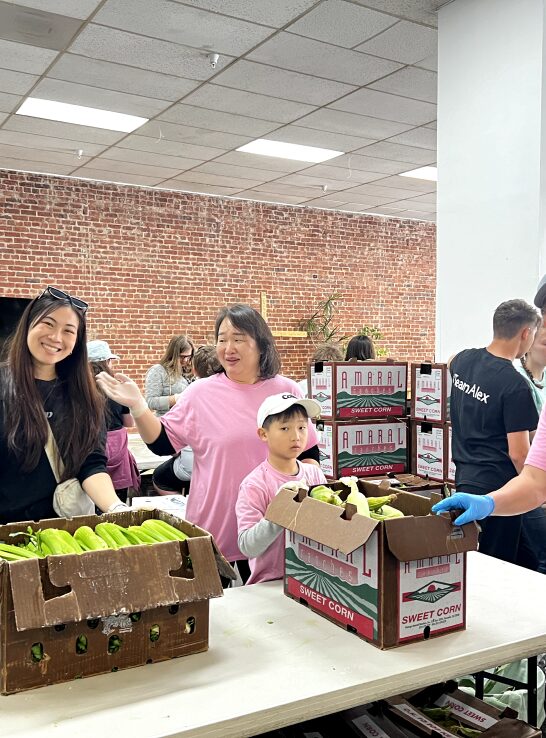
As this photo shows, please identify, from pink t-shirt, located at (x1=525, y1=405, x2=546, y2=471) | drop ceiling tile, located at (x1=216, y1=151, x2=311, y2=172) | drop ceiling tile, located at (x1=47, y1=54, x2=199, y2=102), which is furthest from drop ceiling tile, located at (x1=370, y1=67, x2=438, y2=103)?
pink t-shirt, located at (x1=525, y1=405, x2=546, y2=471)

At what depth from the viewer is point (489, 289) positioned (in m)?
3.74

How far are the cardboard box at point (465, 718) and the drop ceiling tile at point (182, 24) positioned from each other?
12.0ft

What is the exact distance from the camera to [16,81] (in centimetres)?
501

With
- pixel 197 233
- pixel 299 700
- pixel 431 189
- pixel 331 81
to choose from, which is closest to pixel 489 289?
pixel 331 81

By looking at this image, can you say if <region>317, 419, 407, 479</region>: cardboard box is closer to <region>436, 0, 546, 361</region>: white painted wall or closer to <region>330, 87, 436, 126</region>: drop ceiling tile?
<region>436, 0, 546, 361</region>: white painted wall

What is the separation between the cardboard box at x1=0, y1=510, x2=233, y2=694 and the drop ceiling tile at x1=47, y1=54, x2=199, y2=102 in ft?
13.4

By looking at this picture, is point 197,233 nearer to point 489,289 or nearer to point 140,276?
point 140,276

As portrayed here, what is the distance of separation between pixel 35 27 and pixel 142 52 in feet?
2.20

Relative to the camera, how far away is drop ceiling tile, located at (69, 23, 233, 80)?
428 cm

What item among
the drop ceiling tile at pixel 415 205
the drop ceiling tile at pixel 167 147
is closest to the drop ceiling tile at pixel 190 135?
the drop ceiling tile at pixel 167 147

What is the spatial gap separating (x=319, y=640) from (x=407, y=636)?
0.65ft

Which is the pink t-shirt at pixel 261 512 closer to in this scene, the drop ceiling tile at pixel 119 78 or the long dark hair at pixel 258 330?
the long dark hair at pixel 258 330

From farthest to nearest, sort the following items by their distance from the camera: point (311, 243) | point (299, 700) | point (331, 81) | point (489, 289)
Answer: point (311, 243), point (331, 81), point (489, 289), point (299, 700)

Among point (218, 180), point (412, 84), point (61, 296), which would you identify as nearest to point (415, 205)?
point (218, 180)
